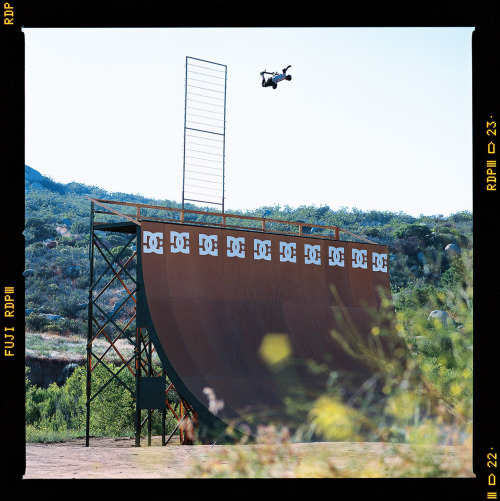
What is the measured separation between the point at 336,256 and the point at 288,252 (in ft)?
Result: 5.29

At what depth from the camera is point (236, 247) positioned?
16.5 meters

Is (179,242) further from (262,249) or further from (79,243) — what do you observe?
(79,243)

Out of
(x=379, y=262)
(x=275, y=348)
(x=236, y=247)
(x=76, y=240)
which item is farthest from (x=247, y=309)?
(x=76, y=240)

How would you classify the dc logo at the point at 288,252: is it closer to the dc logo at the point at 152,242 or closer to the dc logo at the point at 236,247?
the dc logo at the point at 236,247

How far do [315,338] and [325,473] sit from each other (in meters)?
9.66

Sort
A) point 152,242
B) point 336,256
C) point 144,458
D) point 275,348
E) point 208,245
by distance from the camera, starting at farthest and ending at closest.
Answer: point 336,256
point 208,245
point 275,348
point 152,242
point 144,458

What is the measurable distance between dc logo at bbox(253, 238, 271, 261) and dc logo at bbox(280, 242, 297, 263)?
371 millimetres

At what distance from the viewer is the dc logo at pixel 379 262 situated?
19420mm

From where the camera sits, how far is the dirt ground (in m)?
9.37

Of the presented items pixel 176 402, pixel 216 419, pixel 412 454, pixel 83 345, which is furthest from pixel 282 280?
pixel 83 345

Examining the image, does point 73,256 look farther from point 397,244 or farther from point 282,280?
point 282,280

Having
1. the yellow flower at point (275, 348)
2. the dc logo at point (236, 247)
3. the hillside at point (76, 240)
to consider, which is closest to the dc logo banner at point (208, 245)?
the dc logo at point (236, 247)

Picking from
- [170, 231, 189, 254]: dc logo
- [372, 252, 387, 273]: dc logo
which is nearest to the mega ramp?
[170, 231, 189, 254]: dc logo

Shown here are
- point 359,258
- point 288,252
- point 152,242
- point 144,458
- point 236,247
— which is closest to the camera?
point 144,458
